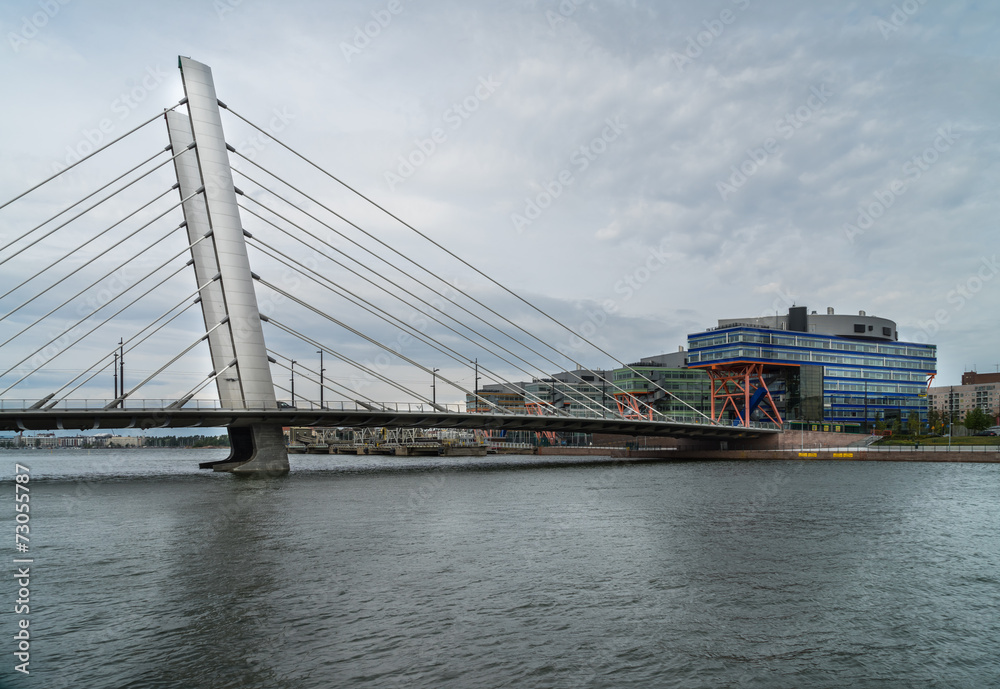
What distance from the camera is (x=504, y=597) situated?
1814 centimetres

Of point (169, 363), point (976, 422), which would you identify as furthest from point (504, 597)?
point (976, 422)

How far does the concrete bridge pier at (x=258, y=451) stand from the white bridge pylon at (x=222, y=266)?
87mm

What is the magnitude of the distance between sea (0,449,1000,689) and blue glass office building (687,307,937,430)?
271 feet

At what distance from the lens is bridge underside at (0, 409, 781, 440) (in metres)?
49.9

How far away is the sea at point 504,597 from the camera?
13258 mm

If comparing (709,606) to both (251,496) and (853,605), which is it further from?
(251,496)

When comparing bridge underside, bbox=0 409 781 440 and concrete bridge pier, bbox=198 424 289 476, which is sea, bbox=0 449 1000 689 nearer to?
bridge underside, bbox=0 409 781 440

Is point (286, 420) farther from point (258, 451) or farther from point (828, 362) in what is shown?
point (828, 362)

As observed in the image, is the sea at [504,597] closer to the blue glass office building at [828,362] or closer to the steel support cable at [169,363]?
the steel support cable at [169,363]

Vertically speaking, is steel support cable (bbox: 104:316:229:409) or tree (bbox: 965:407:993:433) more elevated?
steel support cable (bbox: 104:316:229:409)

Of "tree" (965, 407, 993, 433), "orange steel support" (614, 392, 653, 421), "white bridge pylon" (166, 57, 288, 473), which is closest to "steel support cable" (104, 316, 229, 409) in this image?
"white bridge pylon" (166, 57, 288, 473)

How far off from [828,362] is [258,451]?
105 metres

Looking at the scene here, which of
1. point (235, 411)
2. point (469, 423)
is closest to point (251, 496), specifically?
point (235, 411)

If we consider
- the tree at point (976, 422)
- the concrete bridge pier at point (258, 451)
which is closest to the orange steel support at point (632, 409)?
the concrete bridge pier at point (258, 451)
